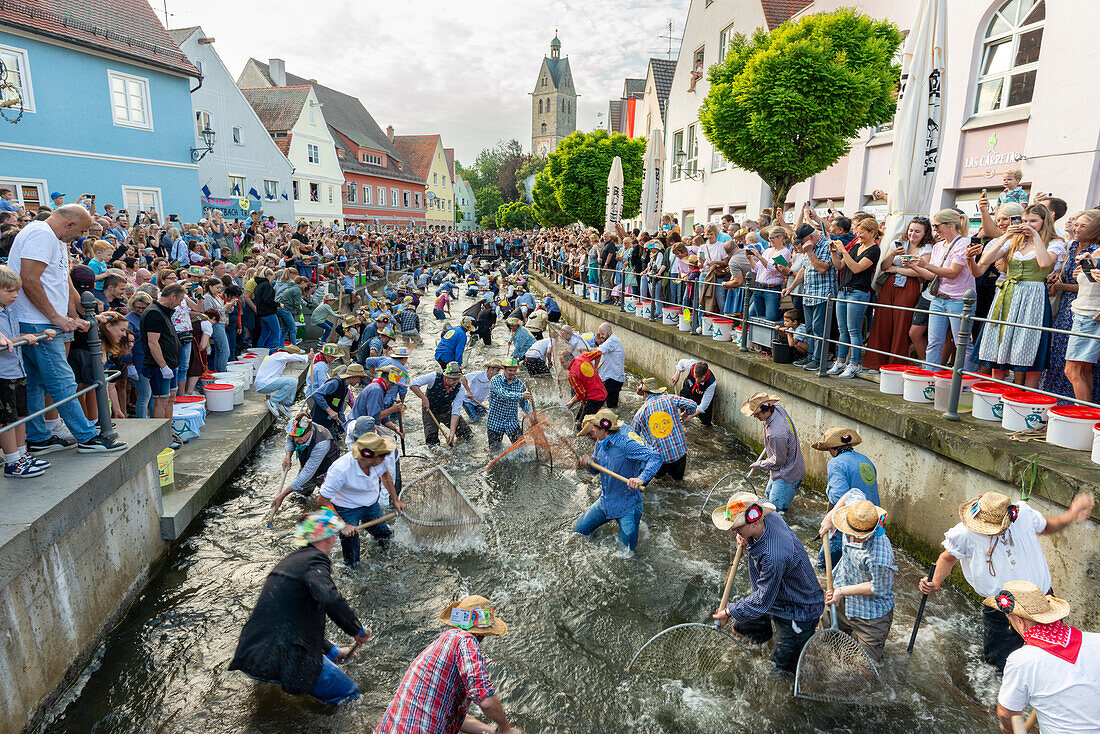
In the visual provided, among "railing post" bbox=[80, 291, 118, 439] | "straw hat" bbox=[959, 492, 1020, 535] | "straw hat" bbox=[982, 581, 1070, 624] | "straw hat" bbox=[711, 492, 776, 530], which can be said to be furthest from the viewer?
"railing post" bbox=[80, 291, 118, 439]

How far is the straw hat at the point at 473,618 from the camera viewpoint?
11.6ft

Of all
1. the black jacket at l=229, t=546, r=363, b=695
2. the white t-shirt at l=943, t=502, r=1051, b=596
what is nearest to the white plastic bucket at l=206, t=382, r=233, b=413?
the black jacket at l=229, t=546, r=363, b=695

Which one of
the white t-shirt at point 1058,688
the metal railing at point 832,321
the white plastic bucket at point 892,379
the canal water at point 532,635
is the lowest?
the canal water at point 532,635

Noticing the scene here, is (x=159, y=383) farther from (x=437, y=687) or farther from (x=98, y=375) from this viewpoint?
(x=437, y=687)

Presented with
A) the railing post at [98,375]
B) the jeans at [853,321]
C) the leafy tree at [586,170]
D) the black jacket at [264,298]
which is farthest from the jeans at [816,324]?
the leafy tree at [586,170]

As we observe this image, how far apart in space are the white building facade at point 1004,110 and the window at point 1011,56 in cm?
2

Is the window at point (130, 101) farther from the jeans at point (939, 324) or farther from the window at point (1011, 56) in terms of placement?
the window at point (1011, 56)

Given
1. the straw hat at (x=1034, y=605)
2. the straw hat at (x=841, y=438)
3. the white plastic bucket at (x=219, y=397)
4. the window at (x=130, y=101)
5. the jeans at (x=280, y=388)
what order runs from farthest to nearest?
the window at (x=130, y=101)
the jeans at (x=280, y=388)
the white plastic bucket at (x=219, y=397)
the straw hat at (x=841, y=438)
the straw hat at (x=1034, y=605)

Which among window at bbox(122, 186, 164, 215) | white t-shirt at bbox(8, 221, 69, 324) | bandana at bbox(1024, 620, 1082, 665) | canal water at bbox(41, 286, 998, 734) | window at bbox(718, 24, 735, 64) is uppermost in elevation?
window at bbox(718, 24, 735, 64)

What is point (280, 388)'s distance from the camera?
10.4m

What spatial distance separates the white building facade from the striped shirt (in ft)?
18.1

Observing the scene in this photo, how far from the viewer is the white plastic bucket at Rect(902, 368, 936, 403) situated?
260 inches

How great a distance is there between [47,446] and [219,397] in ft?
15.8

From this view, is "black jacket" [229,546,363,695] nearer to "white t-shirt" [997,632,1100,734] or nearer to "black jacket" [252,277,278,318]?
"white t-shirt" [997,632,1100,734]
